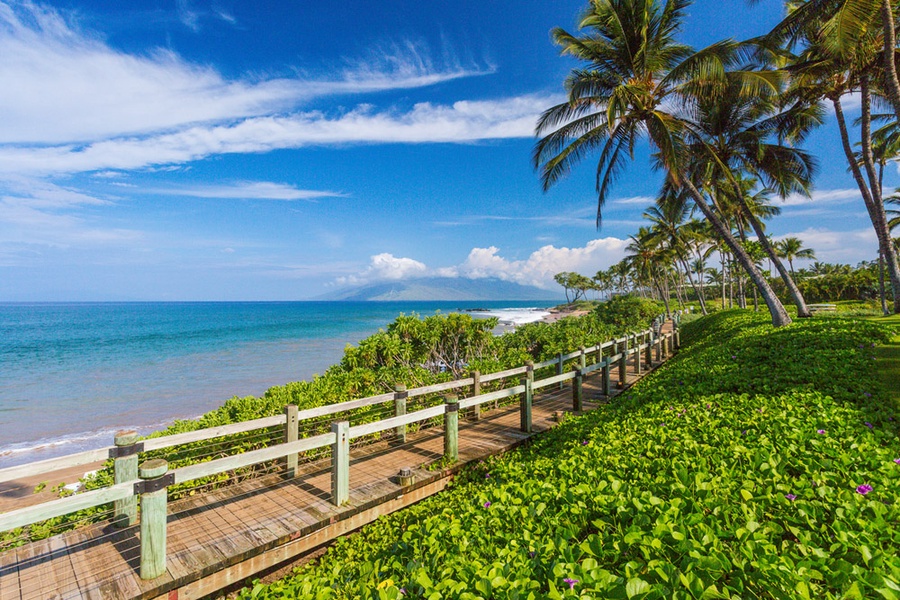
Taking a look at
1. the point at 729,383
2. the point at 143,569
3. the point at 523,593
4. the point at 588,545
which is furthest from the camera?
the point at 729,383

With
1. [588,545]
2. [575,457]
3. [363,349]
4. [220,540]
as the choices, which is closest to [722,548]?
[588,545]

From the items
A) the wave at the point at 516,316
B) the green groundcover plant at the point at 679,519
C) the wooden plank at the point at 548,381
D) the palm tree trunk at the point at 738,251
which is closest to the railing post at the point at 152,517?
the green groundcover plant at the point at 679,519

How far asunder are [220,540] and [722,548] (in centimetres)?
430

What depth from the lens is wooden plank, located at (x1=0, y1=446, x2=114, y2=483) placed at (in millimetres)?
3631

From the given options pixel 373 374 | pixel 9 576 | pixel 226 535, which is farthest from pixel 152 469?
pixel 373 374

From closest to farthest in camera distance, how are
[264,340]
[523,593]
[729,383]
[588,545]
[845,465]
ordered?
1. [523,593]
2. [588,545]
3. [845,465]
4. [729,383]
5. [264,340]

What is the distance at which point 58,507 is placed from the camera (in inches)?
125

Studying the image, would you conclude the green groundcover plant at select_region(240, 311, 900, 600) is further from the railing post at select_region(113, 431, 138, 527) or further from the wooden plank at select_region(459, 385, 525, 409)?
the railing post at select_region(113, 431, 138, 527)

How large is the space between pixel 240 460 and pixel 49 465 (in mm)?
1694

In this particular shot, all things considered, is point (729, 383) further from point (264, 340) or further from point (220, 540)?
point (264, 340)

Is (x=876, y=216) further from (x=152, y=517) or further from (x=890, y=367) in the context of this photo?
(x=152, y=517)

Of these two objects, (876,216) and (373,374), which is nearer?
(373,374)

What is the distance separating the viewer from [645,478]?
3146 mm

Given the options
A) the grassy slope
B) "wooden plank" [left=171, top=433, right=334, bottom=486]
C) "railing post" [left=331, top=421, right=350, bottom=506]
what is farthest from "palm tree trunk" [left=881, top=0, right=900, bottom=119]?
"wooden plank" [left=171, top=433, right=334, bottom=486]
